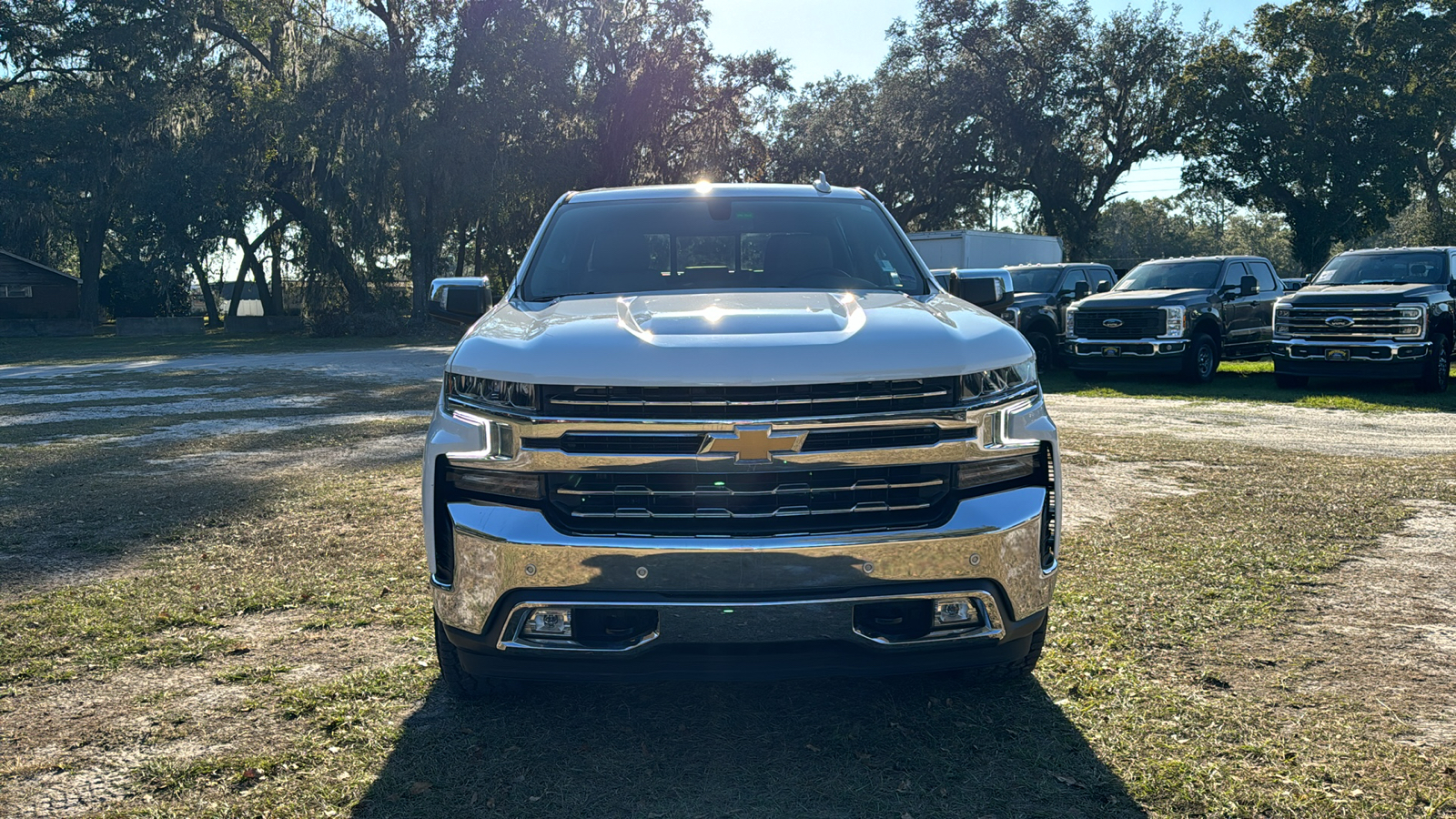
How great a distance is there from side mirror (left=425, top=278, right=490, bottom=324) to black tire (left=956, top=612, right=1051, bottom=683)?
8.40 feet

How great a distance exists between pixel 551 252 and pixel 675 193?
648mm

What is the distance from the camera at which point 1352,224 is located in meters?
40.1

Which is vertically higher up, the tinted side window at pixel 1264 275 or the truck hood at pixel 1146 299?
the tinted side window at pixel 1264 275

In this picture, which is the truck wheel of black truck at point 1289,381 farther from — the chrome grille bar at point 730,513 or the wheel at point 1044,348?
the chrome grille bar at point 730,513

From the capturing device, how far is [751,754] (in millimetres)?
3494

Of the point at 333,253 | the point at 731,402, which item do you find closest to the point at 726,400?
the point at 731,402

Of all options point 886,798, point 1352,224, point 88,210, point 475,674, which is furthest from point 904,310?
point 88,210

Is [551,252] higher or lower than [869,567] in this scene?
higher

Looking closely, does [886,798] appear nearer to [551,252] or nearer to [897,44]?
[551,252]

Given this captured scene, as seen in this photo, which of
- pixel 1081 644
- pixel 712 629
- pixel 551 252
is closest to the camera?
pixel 712 629

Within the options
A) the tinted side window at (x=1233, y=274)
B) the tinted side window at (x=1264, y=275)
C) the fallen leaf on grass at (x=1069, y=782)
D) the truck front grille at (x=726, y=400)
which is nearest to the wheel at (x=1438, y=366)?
the tinted side window at (x=1233, y=274)

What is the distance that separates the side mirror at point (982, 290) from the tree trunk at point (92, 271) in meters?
50.1

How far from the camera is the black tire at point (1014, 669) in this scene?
3664 mm

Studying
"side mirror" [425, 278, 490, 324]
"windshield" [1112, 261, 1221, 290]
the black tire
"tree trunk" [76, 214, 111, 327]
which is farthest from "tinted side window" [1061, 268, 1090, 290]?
"tree trunk" [76, 214, 111, 327]
